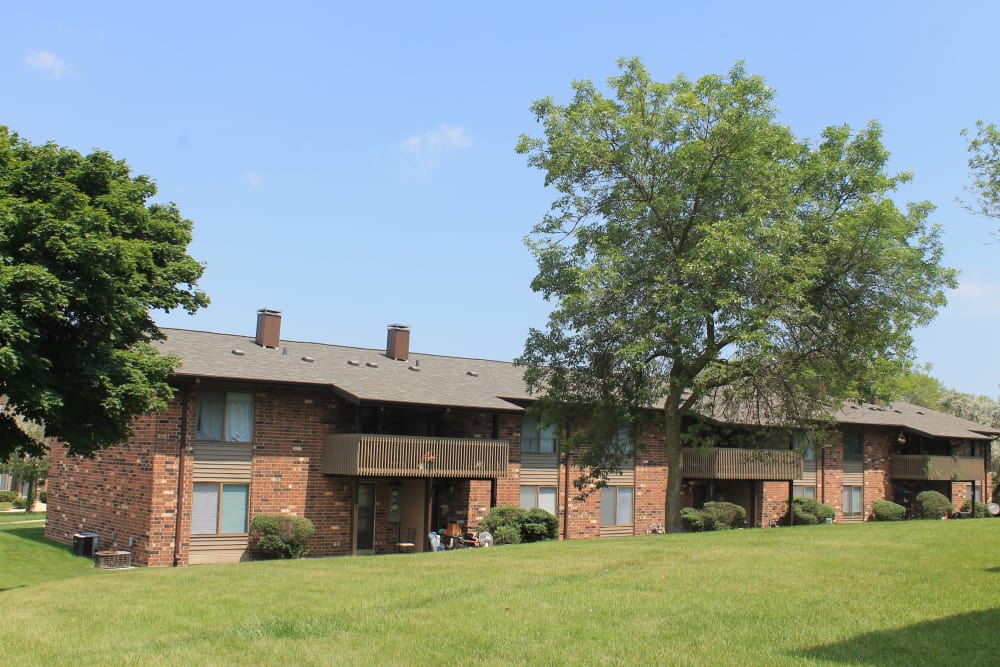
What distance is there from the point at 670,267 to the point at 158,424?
545 inches

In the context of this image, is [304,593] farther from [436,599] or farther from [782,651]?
[782,651]

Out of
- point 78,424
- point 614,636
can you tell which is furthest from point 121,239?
point 614,636

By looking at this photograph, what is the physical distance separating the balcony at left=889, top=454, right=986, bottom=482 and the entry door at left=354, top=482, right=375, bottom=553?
2445cm

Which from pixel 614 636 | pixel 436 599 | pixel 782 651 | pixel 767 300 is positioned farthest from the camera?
pixel 767 300

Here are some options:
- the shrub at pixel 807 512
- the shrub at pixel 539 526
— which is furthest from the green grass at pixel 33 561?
the shrub at pixel 807 512

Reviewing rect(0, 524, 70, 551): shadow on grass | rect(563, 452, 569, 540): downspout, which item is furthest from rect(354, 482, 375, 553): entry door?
rect(0, 524, 70, 551): shadow on grass

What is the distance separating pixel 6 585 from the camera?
21.5 meters

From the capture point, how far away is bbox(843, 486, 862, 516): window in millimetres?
39656

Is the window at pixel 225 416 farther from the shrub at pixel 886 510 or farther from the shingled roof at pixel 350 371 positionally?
the shrub at pixel 886 510

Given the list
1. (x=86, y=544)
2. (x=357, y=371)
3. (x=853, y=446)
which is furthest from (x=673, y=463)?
(x=86, y=544)

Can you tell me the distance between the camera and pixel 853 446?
132 feet

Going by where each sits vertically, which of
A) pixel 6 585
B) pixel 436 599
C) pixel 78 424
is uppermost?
pixel 78 424

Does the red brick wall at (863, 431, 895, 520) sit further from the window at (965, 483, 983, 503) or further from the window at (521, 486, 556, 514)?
the window at (521, 486, 556, 514)

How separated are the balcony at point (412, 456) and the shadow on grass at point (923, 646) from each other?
17.0 m
